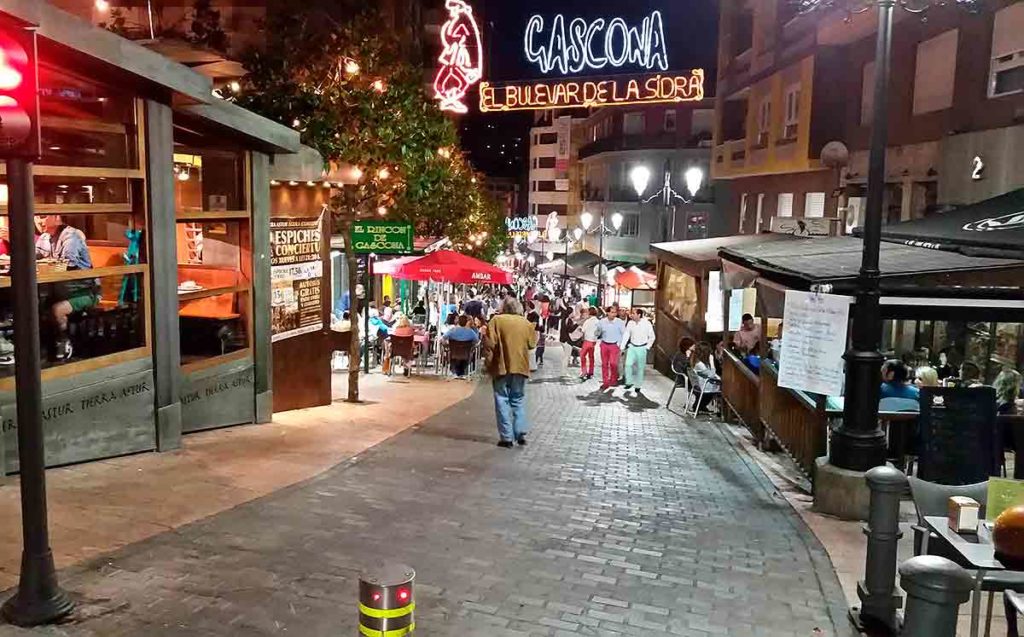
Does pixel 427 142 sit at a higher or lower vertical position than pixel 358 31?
lower

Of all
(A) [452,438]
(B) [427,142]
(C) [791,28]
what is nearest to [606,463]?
(A) [452,438]

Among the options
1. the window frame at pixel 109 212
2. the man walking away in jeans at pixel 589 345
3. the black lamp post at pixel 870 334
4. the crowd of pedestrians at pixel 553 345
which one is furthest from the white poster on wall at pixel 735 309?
the window frame at pixel 109 212

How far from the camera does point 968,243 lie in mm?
9242

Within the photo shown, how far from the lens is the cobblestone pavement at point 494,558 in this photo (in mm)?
5062

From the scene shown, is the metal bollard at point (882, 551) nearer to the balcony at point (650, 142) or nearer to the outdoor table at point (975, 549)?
the outdoor table at point (975, 549)

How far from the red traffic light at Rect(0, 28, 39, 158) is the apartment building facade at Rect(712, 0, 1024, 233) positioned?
378 inches

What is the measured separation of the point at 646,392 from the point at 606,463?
6.93 metres

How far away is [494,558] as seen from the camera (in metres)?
6.12

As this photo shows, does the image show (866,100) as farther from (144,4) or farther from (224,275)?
(144,4)

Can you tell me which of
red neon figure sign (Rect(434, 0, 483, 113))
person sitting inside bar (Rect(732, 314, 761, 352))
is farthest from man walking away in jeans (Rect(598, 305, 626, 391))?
red neon figure sign (Rect(434, 0, 483, 113))

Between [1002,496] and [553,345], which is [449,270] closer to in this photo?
[553,345]

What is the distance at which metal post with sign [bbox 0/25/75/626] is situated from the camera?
4492mm

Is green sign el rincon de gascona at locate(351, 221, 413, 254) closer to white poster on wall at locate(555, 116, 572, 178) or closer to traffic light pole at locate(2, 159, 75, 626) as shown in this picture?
traffic light pole at locate(2, 159, 75, 626)

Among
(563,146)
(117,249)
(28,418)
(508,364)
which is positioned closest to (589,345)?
(508,364)
